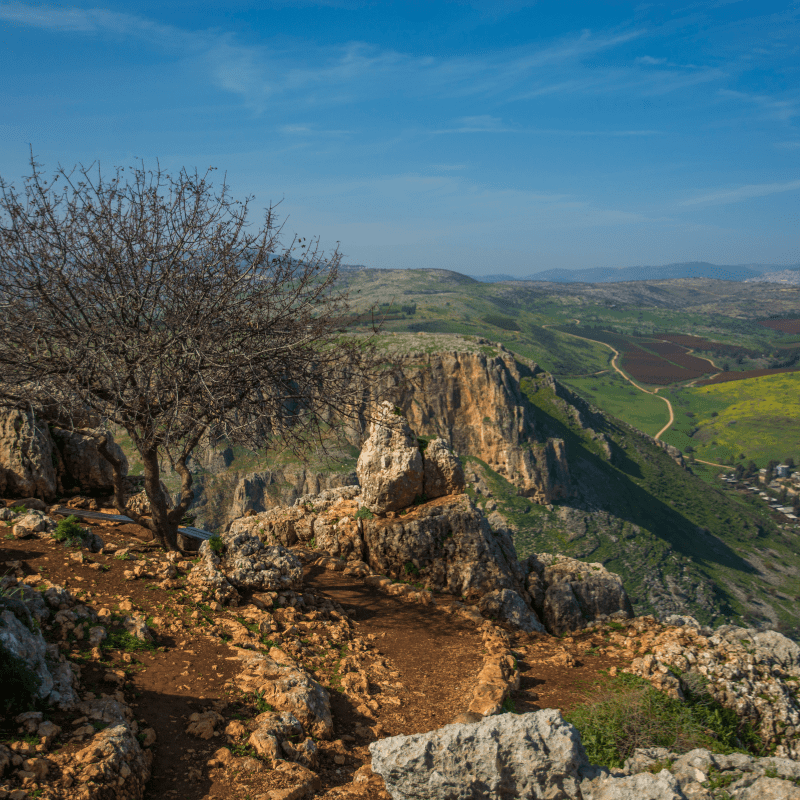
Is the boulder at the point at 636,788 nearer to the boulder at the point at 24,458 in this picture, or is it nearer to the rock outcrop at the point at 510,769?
the rock outcrop at the point at 510,769

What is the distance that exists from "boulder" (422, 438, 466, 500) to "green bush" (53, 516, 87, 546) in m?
8.56

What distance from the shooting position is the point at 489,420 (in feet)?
418

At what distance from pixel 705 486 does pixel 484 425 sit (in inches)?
2486

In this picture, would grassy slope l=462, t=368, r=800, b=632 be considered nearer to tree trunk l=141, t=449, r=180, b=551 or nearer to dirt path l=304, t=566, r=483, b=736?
dirt path l=304, t=566, r=483, b=736

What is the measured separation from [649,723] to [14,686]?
8.64m

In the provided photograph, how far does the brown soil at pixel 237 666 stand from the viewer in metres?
6.66

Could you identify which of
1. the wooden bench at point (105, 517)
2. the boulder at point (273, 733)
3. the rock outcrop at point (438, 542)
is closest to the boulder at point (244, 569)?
the rock outcrop at point (438, 542)

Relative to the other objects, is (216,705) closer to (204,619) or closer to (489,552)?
(204,619)

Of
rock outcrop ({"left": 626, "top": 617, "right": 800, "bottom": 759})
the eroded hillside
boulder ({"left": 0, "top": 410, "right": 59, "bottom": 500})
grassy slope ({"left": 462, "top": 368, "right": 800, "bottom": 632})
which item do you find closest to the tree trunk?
boulder ({"left": 0, "top": 410, "right": 59, "bottom": 500})

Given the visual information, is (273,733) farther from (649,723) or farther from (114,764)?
(649,723)

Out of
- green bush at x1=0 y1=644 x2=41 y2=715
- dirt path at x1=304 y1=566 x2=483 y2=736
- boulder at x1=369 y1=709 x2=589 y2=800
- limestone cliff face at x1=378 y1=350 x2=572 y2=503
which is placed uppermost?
green bush at x1=0 y1=644 x2=41 y2=715

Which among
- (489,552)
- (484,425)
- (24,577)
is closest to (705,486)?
(484,425)

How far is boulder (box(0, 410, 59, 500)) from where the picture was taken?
1516 cm

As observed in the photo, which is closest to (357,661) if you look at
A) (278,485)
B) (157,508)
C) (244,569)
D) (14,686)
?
(244,569)
